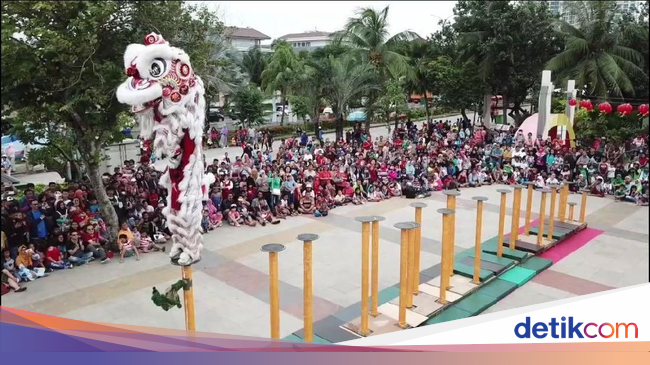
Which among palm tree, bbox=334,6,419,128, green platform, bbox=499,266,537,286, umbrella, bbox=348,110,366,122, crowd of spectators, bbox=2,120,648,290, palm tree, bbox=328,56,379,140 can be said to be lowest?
green platform, bbox=499,266,537,286

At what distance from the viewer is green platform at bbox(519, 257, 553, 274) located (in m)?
9.02

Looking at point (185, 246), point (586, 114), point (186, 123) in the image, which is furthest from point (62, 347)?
point (586, 114)

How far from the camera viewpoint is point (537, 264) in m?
9.20

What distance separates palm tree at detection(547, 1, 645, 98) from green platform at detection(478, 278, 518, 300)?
583 inches

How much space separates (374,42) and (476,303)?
14571 millimetres

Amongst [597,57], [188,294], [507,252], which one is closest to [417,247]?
[507,252]

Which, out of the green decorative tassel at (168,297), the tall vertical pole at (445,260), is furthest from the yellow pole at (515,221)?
the green decorative tassel at (168,297)

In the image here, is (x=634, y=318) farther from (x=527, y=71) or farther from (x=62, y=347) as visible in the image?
(x=527, y=71)

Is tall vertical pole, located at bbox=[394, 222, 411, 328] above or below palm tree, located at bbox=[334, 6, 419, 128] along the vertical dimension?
below

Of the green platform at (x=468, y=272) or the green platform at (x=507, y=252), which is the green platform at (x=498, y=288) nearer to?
the green platform at (x=468, y=272)

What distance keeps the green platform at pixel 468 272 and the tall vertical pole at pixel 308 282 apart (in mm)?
3305

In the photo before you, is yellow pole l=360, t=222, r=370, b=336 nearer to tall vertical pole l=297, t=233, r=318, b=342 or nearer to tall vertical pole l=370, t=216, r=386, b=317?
tall vertical pole l=370, t=216, r=386, b=317

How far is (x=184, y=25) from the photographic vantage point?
9.46 m

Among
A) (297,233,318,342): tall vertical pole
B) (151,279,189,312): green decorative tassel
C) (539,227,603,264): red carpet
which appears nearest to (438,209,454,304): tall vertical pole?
(297,233,318,342): tall vertical pole
